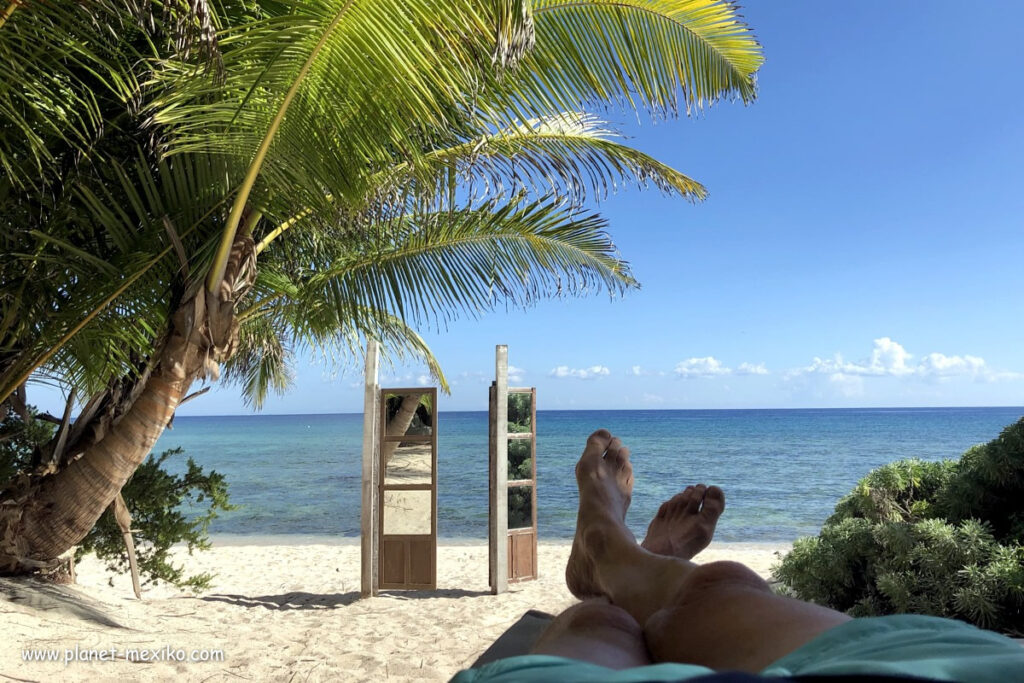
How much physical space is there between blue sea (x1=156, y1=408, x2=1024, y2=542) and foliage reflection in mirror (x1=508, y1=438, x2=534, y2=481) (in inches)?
169

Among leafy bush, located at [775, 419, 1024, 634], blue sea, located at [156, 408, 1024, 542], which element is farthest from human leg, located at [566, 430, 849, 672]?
blue sea, located at [156, 408, 1024, 542]

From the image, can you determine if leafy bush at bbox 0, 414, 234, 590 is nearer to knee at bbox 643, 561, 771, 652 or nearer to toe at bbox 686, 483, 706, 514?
toe at bbox 686, 483, 706, 514

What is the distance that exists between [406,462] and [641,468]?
16.1 metres

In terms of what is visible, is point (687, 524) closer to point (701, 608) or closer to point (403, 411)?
point (701, 608)

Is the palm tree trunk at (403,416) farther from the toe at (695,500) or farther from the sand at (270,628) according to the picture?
the toe at (695,500)

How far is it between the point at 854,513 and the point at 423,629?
8.97 ft

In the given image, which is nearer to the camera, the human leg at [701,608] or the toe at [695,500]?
the human leg at [701,608]

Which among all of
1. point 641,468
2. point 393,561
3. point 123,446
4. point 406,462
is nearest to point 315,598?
point 393,561

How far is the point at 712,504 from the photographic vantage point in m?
1.73

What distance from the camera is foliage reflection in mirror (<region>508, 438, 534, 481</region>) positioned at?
5.53 m

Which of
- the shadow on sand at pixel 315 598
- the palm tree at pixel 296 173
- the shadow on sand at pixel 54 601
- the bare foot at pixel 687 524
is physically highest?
the palm tree at pixel 296 173

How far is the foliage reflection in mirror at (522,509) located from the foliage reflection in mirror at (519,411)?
495 millimetres

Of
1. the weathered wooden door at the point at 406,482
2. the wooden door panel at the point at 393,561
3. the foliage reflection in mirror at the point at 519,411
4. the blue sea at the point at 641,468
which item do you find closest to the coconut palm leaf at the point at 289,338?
the weathered wooden door at the point at 406,482

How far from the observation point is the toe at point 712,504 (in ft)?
5.59
